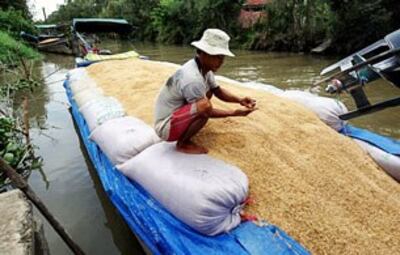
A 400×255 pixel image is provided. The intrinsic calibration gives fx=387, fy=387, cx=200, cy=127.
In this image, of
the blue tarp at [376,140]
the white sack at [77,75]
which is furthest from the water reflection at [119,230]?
the white sack at [77,75]

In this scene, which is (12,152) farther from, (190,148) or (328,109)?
(328,109)

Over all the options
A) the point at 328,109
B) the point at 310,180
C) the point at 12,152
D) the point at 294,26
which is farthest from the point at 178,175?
the point at 294,26

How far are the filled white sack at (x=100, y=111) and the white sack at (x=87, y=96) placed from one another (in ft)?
0.48

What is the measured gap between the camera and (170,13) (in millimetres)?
21328

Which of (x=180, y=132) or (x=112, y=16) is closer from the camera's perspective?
(x=180, y=132)

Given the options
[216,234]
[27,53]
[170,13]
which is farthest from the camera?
[170,13]

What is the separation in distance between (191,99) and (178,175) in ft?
1.44

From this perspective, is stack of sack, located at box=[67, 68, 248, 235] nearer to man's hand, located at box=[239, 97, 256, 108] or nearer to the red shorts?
the red shorts

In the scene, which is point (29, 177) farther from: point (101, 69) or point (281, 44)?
point (281, 44)

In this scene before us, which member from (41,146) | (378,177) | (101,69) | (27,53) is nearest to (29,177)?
(41,146)

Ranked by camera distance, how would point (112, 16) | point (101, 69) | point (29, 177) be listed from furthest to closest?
1. point (112, 16)
2. point (101, 69)
3. point (29, 177)

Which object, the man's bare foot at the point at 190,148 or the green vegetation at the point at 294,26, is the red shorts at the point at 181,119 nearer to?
the man's bare foot at the point at 190,148

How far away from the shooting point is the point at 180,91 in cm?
221

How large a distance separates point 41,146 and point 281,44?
10755 mm
